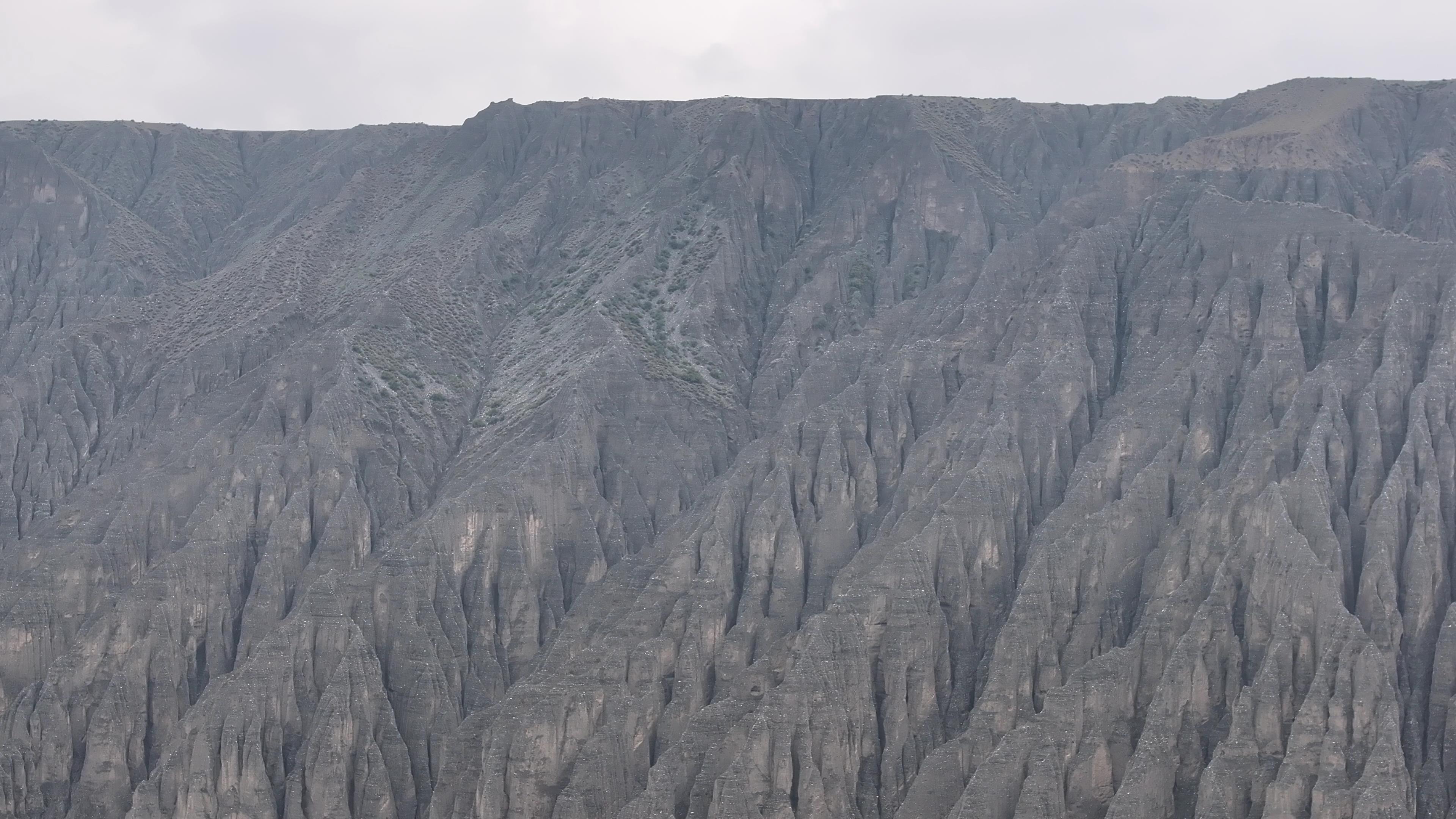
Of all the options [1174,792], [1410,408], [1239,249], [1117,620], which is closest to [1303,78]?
[1239,249]

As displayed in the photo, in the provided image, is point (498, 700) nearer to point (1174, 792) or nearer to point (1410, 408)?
point (1174, 792)

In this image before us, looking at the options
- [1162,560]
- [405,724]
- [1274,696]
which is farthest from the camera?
[405,724]

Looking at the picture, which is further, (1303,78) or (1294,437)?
(1303,78)

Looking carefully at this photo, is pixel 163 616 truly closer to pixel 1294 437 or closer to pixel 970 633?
pixel 970 633

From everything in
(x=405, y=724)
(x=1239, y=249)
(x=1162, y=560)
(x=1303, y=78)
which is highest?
(x=1303, y=78)

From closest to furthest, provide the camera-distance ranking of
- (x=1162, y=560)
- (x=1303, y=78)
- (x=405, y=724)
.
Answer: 1. (x=1162, y=560)
2. (x=405, y=724)
3. (x=1303, y=78)

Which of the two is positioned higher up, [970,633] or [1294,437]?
[1294,437]

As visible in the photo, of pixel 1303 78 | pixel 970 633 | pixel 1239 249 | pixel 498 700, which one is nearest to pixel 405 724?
pixel 498 700
